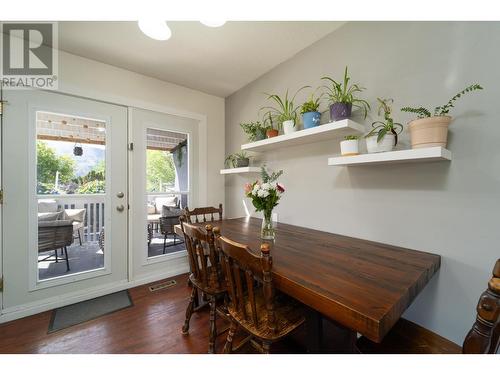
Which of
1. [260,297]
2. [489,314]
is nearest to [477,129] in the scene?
[489,314]

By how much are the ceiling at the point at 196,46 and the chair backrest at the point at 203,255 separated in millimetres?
1616

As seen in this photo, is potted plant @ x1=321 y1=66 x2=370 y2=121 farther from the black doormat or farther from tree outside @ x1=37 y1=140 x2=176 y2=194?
the black doormat

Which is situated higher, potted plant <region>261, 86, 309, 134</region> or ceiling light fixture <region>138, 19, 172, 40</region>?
ceiling light fixture <region>138, 19, 172, 40</region>

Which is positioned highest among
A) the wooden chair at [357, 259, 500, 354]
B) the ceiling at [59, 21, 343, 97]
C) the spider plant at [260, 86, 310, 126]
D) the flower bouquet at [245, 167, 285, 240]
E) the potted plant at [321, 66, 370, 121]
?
the ceiling at [59, 21, 343, 97]

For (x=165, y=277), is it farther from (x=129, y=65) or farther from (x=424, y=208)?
(x=424, y=208)

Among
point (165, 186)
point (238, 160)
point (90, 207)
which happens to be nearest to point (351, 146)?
point (238, 160)

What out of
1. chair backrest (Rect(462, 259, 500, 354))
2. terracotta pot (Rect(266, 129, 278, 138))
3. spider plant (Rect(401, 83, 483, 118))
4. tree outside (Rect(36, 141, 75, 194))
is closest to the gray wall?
spider plant (Rect(401, 83, 483, 118))

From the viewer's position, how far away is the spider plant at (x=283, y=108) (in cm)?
200

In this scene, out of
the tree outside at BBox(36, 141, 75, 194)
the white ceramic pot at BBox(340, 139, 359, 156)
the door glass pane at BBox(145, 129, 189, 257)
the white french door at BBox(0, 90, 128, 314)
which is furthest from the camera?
the door glass pane at BBox(145, 129, 189, 257)

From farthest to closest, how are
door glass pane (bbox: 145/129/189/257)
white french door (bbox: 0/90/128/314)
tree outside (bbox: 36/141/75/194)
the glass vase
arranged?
1. door glass pane (bbox: 145/129/189/257)
2. tree outside (bbox: 36/141/75/194)
3. white french door (bbox: 0/90/128/314)
4. the glass vase

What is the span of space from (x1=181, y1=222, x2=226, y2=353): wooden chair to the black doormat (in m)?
1.07

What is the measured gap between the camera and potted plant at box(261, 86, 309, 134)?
190 cm

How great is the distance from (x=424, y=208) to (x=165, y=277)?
2719mm

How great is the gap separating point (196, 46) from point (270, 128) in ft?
3.39
